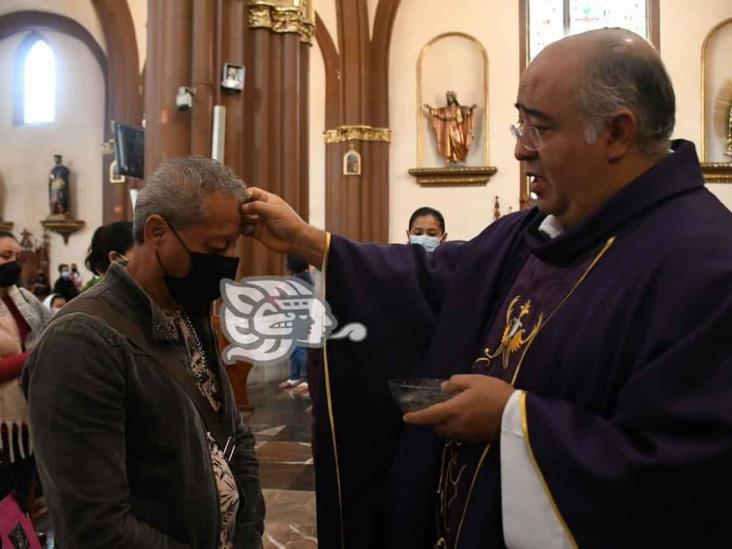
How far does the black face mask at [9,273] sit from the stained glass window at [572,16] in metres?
11.4

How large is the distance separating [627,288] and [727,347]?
0.21m

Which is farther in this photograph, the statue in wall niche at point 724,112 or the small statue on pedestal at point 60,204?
the small statue on pedestal at point 60,204

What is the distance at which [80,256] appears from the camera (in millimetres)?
15211

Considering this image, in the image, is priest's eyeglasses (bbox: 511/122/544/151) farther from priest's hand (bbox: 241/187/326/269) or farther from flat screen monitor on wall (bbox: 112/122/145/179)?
flat screen monitor on wall (bbox: 112/122/145/179)

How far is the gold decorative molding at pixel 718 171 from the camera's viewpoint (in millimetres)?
12438

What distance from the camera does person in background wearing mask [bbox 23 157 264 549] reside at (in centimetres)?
146

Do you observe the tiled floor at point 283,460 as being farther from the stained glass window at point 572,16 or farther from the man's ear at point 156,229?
the stained glass window at point 572,16

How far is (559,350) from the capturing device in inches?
55.3

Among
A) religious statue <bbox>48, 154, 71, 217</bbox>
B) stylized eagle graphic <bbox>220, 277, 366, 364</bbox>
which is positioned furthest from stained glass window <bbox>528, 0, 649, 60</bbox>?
stylized eagle graphic <bbox>220, 277, 366, 364</bbox>

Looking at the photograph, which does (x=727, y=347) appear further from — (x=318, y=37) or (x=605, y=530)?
(x=318, y=37)

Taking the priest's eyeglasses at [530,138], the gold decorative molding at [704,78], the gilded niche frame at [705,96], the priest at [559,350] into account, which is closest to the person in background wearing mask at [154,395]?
the priest at [559,350]

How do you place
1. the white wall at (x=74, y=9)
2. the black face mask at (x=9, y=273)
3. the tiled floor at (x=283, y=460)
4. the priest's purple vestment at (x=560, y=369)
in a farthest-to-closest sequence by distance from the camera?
the white wall at (x=74, y=9) → the tiled floor at (x=283, y=460) → the black face mask at (x=9, y=273) → the priest's purple vestment at (x=560, y=369)

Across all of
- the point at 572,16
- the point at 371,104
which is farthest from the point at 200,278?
the point at 572,16

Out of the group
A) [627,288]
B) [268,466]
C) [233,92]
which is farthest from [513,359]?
[233,92]
